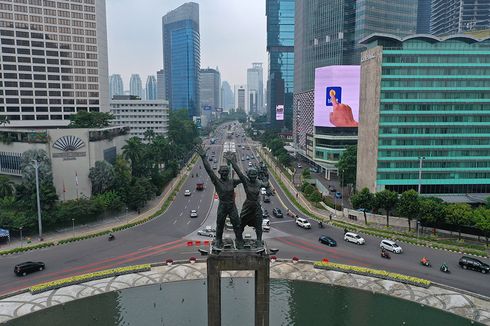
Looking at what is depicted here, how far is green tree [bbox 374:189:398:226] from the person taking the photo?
2689 inches

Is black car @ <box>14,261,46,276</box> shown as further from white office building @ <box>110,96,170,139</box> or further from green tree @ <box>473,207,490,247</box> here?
white office building @ <box>110,96,170,139</box>

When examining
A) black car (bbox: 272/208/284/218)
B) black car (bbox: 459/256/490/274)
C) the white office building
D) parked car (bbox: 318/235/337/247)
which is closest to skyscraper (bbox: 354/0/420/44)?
black car (bbox: 272/208/284/218)

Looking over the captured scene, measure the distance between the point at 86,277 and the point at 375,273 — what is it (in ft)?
112

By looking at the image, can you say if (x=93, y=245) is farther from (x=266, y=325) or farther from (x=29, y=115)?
(x=29, y=115)

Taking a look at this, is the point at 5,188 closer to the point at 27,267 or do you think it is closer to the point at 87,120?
the point at 27,267

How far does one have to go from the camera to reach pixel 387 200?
6856cm

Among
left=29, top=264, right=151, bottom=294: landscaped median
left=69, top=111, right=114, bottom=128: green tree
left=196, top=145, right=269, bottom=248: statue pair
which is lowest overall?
left=29, top=264, right=151, bottom=294: landscaped median

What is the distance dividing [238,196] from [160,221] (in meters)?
24.1

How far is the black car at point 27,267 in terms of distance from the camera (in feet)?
159

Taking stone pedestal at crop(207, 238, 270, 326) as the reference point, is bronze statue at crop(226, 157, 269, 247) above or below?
above

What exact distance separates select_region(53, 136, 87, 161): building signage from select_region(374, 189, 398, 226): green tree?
5545 centimetres

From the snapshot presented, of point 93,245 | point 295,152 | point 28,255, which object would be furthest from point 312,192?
point 295,152

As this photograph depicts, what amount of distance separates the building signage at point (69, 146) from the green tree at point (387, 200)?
55.4 meters

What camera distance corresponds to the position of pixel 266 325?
29188 millimetres
